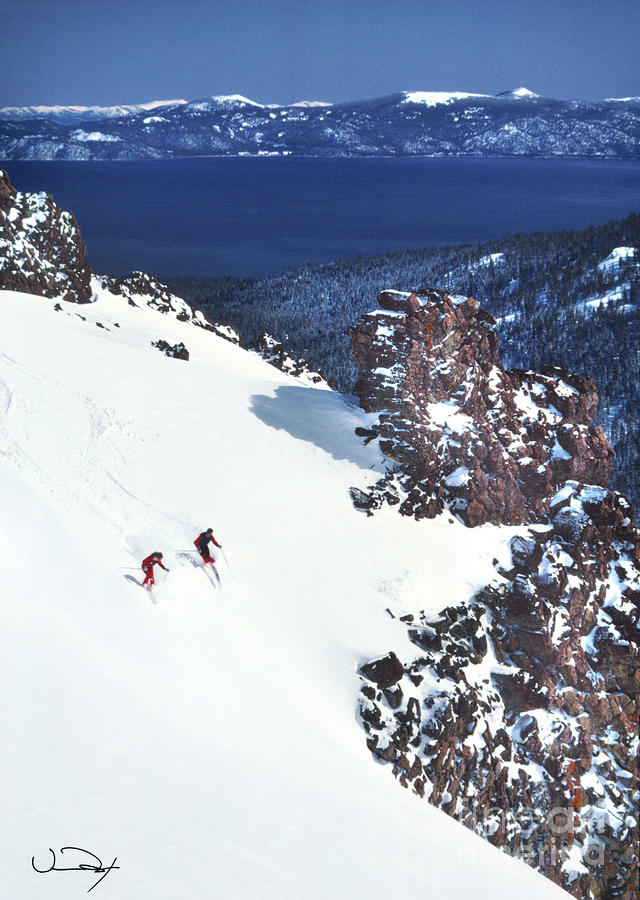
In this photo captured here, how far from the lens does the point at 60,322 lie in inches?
1953

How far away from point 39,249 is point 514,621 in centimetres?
Result: 5589

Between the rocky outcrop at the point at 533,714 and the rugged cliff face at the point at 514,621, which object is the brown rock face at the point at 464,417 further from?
the rocky outcrop at the point at 533,714

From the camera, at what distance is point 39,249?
63.3 metres

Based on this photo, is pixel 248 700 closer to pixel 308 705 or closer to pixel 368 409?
pixel 308 705

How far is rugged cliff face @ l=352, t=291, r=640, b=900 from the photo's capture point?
29750mm

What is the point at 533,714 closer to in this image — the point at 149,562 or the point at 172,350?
the point at 149,562

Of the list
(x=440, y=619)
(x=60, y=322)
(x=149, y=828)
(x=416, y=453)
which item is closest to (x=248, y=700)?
(x=149, y=828)

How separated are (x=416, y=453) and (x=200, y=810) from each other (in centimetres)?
3026
